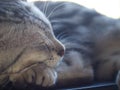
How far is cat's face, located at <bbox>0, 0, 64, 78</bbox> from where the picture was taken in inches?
30.2

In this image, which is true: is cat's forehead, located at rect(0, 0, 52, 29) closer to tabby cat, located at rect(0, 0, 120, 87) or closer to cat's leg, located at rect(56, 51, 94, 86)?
tabby cat, located at rect(0, 0, 120, 87)

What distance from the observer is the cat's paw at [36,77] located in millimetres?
776

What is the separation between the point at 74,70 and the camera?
93 cm

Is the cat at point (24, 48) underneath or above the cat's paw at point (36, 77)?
above

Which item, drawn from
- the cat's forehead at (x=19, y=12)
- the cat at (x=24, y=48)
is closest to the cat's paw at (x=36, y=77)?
the cat at (x=24, y=48)

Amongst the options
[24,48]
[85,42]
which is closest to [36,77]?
[24,48]

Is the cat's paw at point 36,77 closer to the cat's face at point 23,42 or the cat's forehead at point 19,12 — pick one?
the cat's face at point 23,42

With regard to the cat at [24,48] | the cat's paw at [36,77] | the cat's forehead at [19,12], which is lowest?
the cat's paw at [36,77]

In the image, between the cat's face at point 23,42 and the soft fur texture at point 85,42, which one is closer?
the cat's face at point 23,42

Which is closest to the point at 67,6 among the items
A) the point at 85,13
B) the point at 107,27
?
the point at 85,13

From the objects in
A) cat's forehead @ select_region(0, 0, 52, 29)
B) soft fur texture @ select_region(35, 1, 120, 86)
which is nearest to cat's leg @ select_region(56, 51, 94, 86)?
soft fur texture @ select_region(35, 1, 120, 86)

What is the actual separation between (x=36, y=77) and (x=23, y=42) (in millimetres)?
84

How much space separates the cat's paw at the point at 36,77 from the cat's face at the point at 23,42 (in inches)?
0.5

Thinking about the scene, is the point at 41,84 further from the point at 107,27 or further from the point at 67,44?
the point at 107,27
